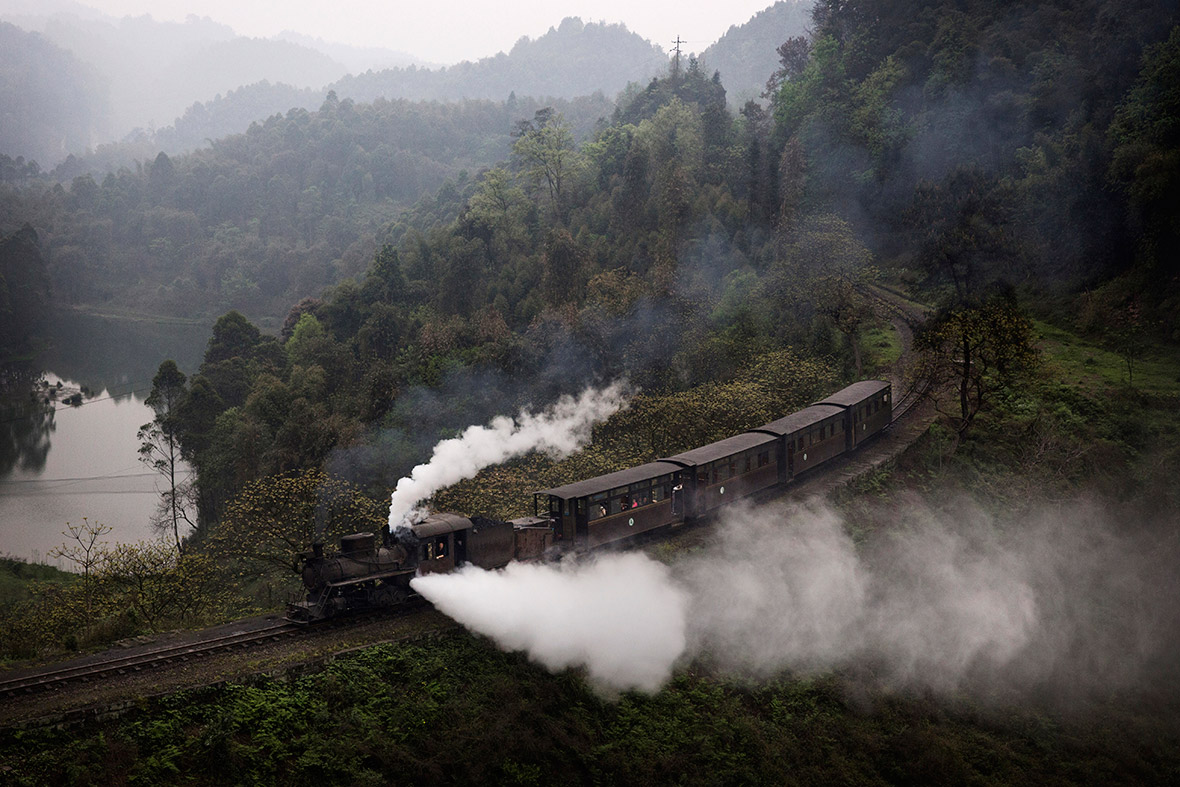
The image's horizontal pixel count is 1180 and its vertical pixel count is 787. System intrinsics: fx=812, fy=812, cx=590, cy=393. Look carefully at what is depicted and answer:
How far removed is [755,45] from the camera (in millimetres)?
169625

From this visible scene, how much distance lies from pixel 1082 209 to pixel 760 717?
34.5 m

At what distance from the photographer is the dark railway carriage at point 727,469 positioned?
24.9 m

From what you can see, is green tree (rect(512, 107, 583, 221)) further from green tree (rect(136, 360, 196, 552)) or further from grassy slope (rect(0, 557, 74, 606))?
grassy slope (rect(0, 557, 74, 606))

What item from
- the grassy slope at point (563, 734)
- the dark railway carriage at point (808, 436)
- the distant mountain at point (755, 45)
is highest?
the distant mountain at point (755, 45)

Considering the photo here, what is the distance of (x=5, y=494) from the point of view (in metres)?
54.6

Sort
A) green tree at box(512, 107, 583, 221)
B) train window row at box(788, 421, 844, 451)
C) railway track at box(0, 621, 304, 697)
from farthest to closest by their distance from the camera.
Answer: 1. green tree at box(512, 107, 583, 221)
2. train window row at box(788, 421, 844, 451)
3. railway track at box(0, 621, 304, 697)

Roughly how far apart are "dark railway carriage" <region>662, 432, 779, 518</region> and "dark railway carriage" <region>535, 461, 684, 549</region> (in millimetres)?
439

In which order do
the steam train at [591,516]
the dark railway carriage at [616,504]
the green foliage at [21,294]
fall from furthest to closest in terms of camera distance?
the green foliage at [21,294], the dark railway carriage at [616,504], the steam train at [591,516]

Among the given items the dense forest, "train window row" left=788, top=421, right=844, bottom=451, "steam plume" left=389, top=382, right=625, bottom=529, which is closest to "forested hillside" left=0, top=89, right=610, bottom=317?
the dense forest

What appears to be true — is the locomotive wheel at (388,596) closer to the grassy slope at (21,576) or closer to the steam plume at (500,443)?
the steam plume at (500,443)

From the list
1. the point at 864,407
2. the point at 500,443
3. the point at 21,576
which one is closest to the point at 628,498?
the point at 500,443

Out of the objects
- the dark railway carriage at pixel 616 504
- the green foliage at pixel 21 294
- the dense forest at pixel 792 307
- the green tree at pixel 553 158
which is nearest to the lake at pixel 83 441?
the green foliage at pixel 21 294

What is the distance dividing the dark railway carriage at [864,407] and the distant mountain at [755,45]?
451ft

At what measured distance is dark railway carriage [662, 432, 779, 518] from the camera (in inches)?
980
